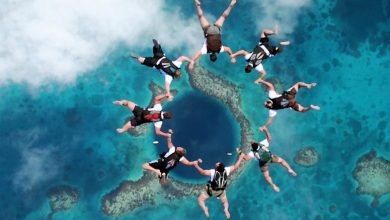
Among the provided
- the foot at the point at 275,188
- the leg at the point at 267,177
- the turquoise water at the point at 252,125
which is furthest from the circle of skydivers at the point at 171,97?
the turquoise water at the point at 252,125

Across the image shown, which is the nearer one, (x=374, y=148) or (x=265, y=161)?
(x=265, y=161)

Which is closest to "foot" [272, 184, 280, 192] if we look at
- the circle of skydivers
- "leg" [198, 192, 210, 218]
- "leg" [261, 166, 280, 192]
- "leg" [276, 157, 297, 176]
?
"leg" [261, 166, 280, 192]

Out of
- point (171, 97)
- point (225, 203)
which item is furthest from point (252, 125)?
point (171, 97)

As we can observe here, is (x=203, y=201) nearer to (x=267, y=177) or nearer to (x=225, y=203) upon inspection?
(x=225, y=203)

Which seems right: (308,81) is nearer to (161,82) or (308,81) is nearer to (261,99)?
(261,99)

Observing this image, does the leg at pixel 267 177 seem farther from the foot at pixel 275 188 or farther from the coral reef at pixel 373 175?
the coral reef at pixel 373 175

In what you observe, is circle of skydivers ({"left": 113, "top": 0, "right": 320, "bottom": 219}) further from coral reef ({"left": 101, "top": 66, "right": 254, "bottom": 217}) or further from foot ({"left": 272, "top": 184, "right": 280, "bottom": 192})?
coral reef ({"left": 101, "top": 66, "right": 254, "bottom": 217})

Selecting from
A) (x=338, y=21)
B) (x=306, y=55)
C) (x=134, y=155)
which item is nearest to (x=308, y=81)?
(x=306, y=55)
